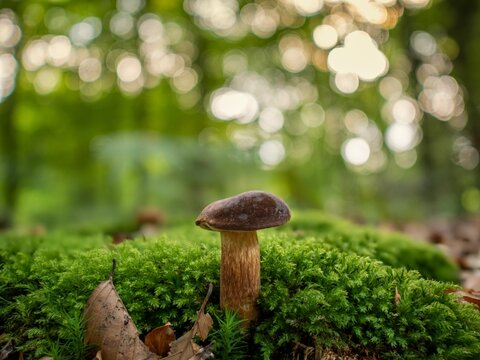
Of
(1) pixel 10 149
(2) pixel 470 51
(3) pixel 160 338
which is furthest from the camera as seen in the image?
(2) pixel 470 51


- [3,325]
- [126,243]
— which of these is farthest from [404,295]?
[3,325]

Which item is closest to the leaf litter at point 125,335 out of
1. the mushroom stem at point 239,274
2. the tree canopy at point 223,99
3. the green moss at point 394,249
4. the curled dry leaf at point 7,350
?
the mushroom stem at point 239,274

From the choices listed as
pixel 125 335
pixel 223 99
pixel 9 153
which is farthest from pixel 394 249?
pixel 223 99

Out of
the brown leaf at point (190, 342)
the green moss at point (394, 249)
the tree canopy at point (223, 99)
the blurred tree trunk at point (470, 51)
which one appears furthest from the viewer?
the blurred tree trunk at point (470, 51)

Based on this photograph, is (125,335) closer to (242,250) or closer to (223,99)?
(242,250)

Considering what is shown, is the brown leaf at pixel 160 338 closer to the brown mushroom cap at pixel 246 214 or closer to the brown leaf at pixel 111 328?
the brown leaf at pixel 111 328

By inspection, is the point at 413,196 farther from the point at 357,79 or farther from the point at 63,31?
the point at 63,31
